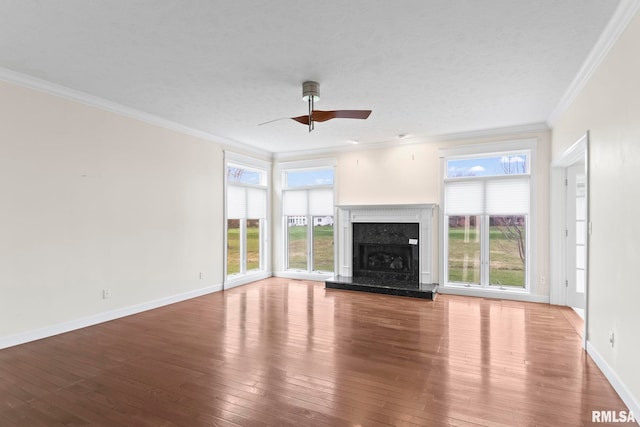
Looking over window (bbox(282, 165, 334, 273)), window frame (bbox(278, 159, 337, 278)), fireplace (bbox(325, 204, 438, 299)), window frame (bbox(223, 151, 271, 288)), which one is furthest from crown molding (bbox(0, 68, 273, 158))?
fireplace (bbox(325, 204, 438, 299))

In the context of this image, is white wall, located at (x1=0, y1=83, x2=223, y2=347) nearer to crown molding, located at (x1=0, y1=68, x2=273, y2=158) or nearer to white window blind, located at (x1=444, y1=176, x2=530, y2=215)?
crown molding, located at (x1=0, y1=68, x2=273, y2=158)

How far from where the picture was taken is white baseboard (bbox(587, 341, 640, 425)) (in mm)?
2242

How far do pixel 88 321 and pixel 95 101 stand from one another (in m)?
2.79

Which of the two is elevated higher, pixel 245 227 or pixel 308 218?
pixel 308 218

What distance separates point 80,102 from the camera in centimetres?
404

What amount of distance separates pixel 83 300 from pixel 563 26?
5.73 m

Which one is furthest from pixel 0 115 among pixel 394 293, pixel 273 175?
pixel 394 293

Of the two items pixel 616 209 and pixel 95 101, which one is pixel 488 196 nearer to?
pixel 616 209

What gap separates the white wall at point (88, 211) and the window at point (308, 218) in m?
2.25

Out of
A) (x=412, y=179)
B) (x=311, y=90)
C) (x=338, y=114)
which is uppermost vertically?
(x=311, y=90)

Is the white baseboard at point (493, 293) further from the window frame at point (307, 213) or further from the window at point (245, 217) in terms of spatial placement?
the window at point (245, 217)

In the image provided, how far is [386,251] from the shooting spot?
6.51m

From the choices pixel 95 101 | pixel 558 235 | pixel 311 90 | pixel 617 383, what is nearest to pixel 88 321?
pixel 95 101

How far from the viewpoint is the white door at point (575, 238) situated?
4746 mm
